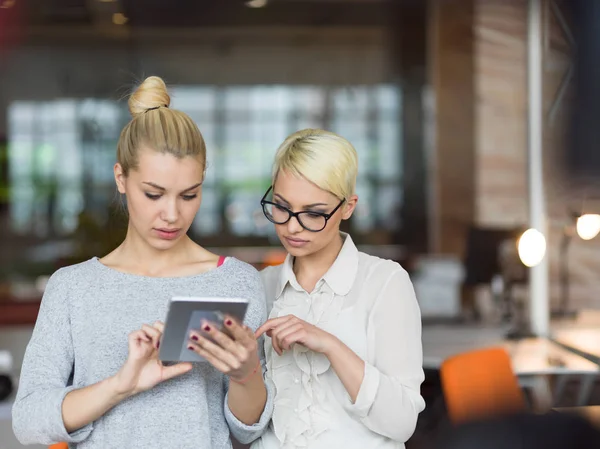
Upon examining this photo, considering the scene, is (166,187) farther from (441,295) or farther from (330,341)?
(441,295)

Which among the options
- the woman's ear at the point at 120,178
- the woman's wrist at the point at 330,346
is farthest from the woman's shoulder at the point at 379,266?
the woman's ear at the point at 120,178

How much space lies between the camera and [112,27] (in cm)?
1167

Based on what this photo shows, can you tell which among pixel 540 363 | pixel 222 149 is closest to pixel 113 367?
pixel 540 363

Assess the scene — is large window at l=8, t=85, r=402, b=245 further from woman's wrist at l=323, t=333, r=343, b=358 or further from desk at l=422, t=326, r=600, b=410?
woman's wrist at l=323, t=333, r=343, b=358

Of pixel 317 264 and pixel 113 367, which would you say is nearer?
pixel 113 367

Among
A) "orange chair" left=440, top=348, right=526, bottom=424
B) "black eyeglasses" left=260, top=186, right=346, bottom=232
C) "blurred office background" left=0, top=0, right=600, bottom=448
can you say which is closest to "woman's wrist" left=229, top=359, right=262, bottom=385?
"black eyeglasses" left=260, top=186, right=346, bottom=232

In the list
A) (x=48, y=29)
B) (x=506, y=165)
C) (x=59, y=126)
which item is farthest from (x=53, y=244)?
(x=506, y=165)

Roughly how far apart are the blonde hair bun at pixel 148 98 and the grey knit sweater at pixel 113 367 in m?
0.33

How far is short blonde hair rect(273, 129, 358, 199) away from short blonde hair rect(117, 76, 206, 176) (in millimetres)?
192

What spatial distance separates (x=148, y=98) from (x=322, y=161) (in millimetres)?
386

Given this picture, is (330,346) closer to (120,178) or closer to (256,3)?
(120,178)

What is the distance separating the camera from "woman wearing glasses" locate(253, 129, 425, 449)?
1.79m

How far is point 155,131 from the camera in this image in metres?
1.73

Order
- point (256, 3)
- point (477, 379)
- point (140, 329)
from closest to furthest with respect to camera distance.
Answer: point (140, 329), point (477, 379), point (256, 3)
